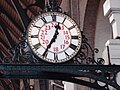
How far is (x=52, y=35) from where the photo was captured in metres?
5.07

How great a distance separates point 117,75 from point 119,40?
0.40m

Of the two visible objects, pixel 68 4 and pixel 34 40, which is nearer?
pixel 34 40

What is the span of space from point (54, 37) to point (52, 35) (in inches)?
1.5

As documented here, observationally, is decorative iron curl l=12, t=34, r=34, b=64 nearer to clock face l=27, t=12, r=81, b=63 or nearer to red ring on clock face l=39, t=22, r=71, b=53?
clock face l=27, t=12, r=81, b=63

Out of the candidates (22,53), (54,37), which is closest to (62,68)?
(54,37)

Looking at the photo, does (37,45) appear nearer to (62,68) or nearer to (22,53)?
(22,53)

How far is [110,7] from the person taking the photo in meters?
4.88

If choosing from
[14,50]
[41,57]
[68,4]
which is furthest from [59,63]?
[68,4]

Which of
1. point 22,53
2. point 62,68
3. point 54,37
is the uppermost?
point 54,37

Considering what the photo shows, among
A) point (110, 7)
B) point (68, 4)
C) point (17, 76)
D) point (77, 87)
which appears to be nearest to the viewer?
point (110, 7)

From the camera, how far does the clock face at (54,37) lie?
5.00 meters

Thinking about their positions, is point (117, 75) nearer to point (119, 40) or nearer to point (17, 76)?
point (119, 40)

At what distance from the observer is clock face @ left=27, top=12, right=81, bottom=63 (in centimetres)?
500

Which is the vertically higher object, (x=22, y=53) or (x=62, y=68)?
(x=22, y=53)
